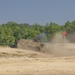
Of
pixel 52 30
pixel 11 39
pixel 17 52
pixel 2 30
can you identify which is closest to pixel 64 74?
pixel 17 52

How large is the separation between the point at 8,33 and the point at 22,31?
5.65 m

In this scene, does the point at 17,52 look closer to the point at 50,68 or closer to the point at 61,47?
the point at 61,47

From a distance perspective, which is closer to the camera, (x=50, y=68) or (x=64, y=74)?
(x=64, y=74)

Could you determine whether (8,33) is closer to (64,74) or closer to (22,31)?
(22,31)

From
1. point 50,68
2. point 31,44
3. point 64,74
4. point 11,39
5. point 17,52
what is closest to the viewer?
point 64,74

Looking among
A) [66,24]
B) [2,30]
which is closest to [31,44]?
[2,30]

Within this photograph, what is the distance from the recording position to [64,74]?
56.5 feet

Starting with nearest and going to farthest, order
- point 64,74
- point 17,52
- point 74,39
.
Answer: point 64,74
point 17,52
point 74,39

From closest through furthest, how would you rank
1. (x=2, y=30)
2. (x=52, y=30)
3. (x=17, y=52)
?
1. (x=17, y=52)
2. (x=2, y=30)
3. (x=52, y=30)

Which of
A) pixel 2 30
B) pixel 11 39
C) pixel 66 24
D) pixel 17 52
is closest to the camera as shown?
pixel 17 52

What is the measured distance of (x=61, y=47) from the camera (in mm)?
34031

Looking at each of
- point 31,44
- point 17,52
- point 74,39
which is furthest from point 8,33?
point 17,52

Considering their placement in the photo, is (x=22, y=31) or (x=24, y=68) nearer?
(x=24, y=68)

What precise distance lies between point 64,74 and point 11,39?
46.8 metres
